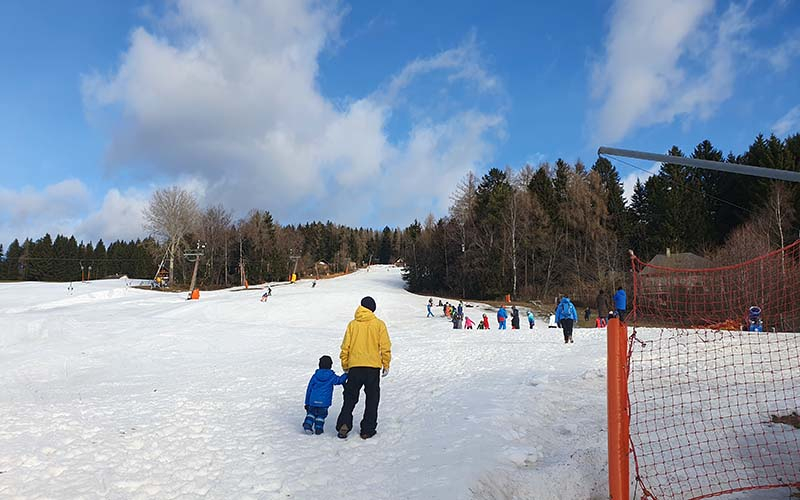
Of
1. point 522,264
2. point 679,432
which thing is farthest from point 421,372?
point 522,264

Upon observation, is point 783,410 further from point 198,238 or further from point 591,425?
point 198,238

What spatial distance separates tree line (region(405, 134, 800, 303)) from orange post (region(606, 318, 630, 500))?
143 ft

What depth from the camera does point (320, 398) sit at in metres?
7.18

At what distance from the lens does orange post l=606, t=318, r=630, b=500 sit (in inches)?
174

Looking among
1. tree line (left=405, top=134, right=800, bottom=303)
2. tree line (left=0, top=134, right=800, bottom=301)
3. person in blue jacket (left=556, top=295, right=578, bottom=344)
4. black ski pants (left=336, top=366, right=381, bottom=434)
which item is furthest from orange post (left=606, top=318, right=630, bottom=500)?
tree line (left=405, top=134, right=800, bottom=303)

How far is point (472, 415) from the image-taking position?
25.1 feet

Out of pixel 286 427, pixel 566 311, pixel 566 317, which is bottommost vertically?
pixel 286 427

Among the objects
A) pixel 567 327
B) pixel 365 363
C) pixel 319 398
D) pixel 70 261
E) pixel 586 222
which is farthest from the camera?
pixel 70 261

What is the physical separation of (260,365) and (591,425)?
10578 millimetres

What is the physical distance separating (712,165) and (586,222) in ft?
181

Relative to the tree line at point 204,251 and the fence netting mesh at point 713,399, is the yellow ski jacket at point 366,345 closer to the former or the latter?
the fence netting mesh at point 713,399

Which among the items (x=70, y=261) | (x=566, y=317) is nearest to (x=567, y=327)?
(x=566, y=317)

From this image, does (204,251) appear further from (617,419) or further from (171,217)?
(617,419)

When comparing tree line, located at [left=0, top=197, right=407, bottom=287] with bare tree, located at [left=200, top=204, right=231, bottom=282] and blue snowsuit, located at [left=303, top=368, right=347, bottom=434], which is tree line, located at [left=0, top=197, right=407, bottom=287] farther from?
blue snowsuit, located at [left=303, top=368, right=347, bottom=434]
